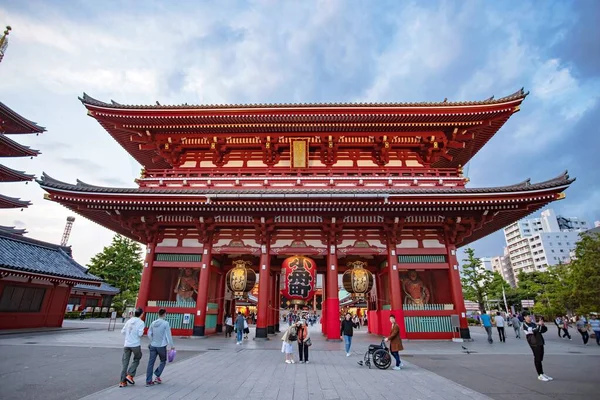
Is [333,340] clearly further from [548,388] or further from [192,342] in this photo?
[548,388]

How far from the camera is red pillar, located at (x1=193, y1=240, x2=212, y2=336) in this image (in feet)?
50.4

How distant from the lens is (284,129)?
17203 millimetres

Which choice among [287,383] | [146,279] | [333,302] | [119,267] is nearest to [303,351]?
[287,383]

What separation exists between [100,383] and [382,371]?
7244 millimetres

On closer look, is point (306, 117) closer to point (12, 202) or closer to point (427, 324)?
point (427, 324)

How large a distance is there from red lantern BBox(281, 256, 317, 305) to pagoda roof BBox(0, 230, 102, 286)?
1665cm

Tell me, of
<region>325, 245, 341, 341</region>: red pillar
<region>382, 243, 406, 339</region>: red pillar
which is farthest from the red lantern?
<region>382, 243, 406, 339</region>: red pillar

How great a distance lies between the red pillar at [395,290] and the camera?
1497 centimetres

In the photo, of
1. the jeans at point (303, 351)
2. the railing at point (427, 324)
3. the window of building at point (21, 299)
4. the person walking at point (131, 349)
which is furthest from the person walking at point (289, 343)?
the window of building at point (21, 299)

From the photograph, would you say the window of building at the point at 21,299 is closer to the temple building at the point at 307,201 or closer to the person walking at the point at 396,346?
the temple building at the point at 307,201

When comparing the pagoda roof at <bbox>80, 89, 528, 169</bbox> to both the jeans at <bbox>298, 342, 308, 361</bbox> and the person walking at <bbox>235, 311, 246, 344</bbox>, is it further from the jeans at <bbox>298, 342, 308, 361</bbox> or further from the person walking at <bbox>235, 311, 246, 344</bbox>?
the jeans at <bbox>298, 342, 308, 361</bbox>

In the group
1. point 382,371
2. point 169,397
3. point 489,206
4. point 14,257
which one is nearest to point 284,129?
point 489,206

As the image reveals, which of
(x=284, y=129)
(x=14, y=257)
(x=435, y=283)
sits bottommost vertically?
(x=435, y=283)

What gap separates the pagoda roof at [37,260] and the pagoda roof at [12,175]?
5949 mm
